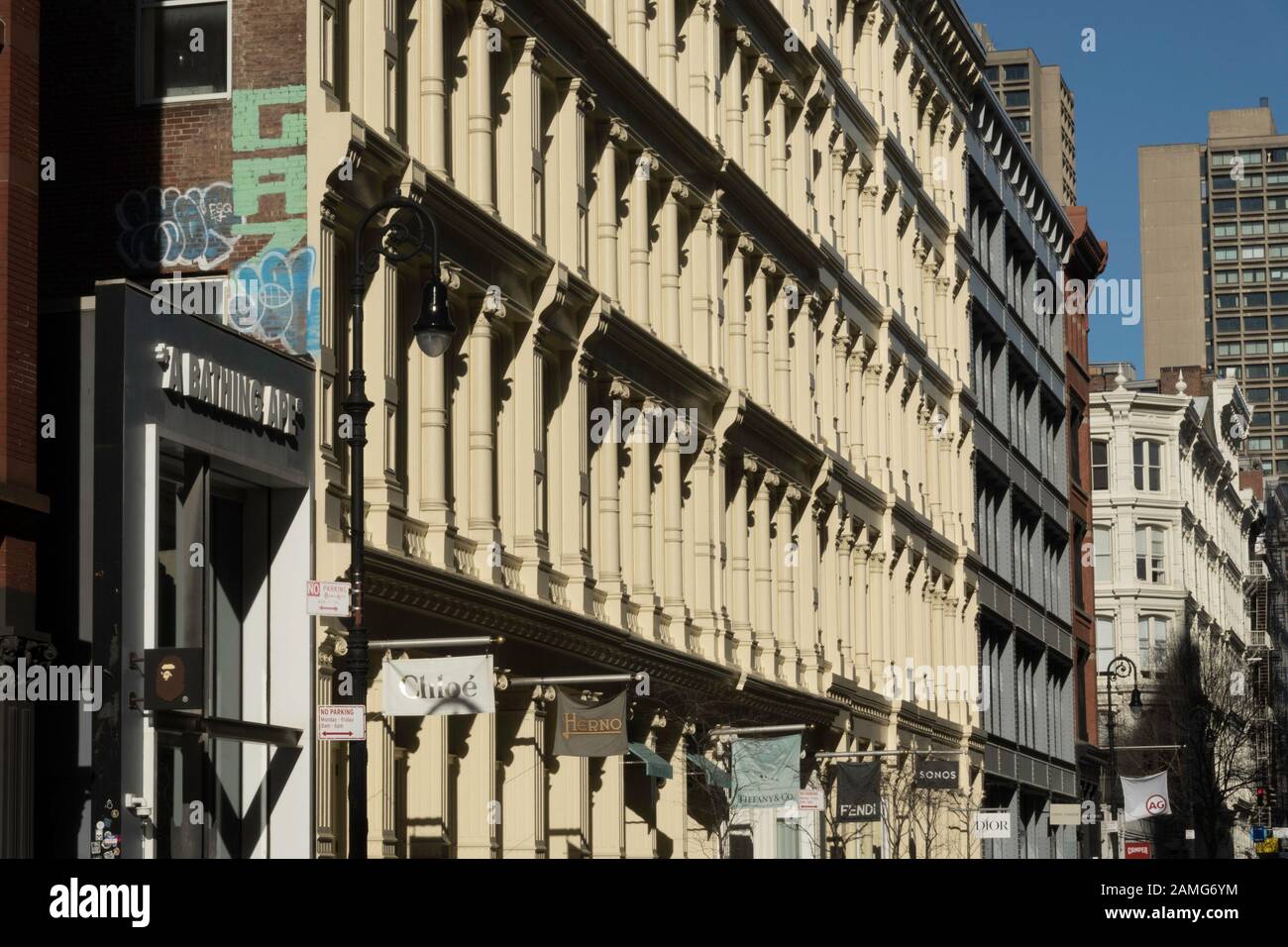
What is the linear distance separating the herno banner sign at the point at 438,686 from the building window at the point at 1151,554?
9336 cm

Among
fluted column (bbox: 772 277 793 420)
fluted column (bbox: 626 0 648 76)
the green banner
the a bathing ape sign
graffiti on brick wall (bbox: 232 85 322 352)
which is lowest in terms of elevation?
the green banner

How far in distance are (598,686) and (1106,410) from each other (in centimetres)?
8479

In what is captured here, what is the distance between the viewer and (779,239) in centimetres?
5338

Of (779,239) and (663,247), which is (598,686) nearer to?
(663,247)

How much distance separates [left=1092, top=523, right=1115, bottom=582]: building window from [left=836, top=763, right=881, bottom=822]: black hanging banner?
6922 cm

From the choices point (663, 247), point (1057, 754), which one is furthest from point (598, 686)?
point (1057, 754)

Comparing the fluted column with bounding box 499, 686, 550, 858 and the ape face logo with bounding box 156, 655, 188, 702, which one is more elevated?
the ape face logo with bounding box 156, 655, 188, 702

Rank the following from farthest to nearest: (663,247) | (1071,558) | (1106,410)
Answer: (1106,410), (1071,558), (663,247)

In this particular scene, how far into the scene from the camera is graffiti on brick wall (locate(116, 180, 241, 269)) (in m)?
30.0

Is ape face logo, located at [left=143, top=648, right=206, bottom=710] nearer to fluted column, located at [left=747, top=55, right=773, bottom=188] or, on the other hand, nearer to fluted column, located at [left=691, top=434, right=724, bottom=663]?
fluted column, located at [left=691, top=434, right=724, bottom=663]

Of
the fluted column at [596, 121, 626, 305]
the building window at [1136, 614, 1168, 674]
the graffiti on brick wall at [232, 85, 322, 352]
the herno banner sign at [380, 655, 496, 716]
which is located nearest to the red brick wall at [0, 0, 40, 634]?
the graffiti on brick wall at [232, 85, 322, 352]

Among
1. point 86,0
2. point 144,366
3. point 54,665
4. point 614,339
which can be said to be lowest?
point 54,665

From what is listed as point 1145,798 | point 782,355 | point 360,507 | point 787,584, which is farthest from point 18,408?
point 1145,798

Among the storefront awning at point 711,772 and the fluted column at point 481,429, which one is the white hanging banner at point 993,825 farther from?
the fluted column at point 481,429
